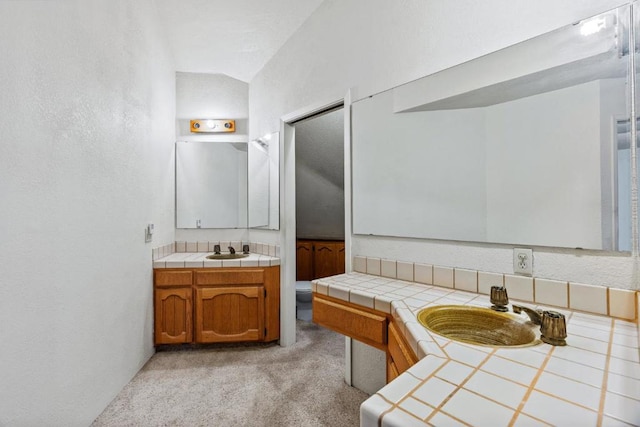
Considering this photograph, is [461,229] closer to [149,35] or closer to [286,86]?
[286,86]

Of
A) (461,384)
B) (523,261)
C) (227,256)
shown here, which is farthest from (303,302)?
(461,384)

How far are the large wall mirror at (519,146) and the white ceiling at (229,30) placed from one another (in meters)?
1.16

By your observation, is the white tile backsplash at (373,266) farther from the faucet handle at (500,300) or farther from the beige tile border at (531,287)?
the faucet handle at (500,300)

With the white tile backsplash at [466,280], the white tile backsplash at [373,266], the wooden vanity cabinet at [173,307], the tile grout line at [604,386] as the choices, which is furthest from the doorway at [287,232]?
the tile grout line at [604,386]

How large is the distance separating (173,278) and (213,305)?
1.26ft

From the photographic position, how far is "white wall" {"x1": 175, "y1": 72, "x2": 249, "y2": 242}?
2936 mm

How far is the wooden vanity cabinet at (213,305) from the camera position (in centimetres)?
235

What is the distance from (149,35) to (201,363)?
8.24 ft

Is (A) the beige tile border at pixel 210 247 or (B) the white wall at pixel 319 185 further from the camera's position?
(B) the white wall at pixel 319 185

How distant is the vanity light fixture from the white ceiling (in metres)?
0.49

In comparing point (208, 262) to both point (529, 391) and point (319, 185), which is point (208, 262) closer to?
point (529, 391)

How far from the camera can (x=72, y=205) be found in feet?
4.50

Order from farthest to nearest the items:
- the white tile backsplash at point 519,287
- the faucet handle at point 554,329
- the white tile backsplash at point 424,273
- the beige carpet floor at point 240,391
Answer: the beige carpet floor at point 240,391 → the white tile backsplash at point 424,273 → the white tile backsplash at point 519,287 → the faucet handle at point 554,329

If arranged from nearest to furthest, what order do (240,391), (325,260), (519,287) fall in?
1. (519,287)
2. (240,391)
3. (325,260)
